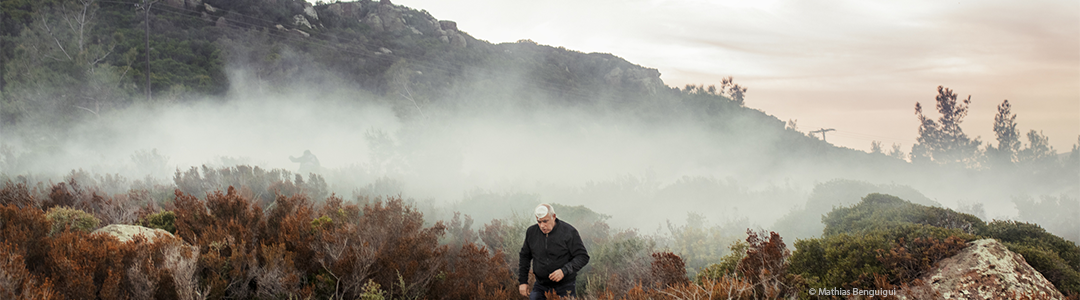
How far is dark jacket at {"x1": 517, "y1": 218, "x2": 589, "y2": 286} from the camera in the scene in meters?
5.18

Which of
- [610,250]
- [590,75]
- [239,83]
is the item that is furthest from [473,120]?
[590,75]

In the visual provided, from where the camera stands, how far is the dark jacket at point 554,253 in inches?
204

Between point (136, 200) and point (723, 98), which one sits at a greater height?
point (723, 98)

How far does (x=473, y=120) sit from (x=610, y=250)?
2934 centimetres

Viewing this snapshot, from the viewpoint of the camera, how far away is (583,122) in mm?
45531

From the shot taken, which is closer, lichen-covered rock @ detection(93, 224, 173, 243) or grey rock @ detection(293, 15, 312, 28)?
lichen-covered rock @ detection(93, 224, 173, 243)

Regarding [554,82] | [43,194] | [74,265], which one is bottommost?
[43,194]

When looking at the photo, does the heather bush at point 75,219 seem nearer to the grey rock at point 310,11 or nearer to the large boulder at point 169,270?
the large boulder at point 169,270

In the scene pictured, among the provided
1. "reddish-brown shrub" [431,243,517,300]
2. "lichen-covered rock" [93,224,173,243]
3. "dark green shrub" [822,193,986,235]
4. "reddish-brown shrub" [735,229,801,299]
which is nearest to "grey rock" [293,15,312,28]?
"lichen-covered rock" [93,224,173,243]

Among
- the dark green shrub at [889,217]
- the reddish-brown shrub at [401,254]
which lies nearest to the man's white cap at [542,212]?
the reddish-brown shrub at [401,254]

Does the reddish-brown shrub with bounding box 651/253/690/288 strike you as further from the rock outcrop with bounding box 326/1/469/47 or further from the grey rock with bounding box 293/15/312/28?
the rock outcrop with bounding box 326/1/469/47

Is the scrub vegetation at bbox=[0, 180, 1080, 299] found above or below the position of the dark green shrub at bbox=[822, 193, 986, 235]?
below

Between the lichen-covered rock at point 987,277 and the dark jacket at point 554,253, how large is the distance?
135 inches

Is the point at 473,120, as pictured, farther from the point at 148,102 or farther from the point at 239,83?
the point at 148,102
